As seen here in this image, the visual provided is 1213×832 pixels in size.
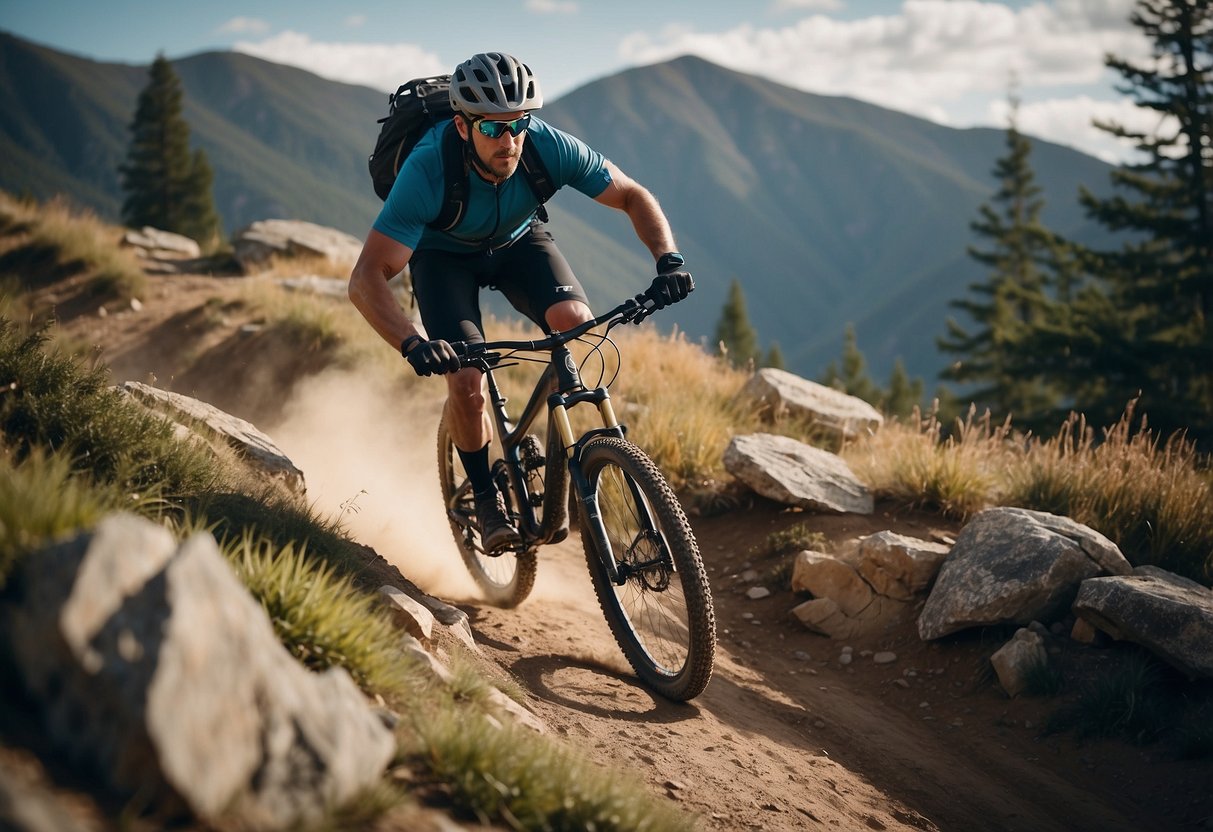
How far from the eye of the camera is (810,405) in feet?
32.4

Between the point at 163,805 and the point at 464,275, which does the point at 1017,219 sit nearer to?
the point at 464,275

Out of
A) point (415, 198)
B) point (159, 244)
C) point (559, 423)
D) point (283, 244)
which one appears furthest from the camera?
point (159, 244)

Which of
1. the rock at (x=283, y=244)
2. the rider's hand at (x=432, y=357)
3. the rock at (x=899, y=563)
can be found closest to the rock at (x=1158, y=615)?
the rock at (x=899, y=563)

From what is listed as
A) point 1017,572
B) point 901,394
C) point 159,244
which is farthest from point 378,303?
point 901,394

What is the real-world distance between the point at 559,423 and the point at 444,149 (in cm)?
155

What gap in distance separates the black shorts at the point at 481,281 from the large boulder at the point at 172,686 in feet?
8.53

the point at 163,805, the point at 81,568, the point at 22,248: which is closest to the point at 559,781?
the point at 163,805

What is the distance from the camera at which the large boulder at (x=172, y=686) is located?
2.06 meters

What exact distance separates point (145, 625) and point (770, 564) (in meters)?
5.54

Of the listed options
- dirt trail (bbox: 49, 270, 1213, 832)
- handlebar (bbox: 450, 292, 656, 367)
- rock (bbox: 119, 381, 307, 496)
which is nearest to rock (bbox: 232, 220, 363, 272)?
dirt trail (bbox: 49, 270, 1213, 832)

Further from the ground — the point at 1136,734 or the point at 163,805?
the point at 163,805

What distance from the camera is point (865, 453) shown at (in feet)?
29.4

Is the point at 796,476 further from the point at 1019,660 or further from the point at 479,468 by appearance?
the point at 479,468

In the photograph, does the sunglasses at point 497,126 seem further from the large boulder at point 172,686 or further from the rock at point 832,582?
the rock at point 832,582
